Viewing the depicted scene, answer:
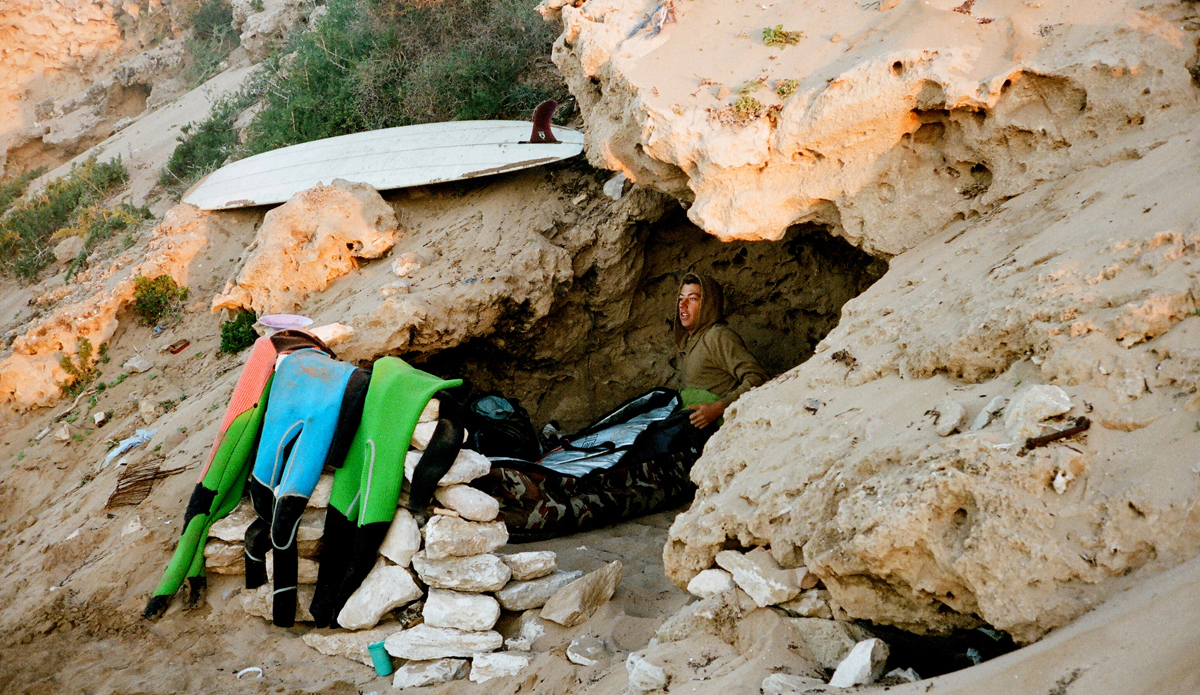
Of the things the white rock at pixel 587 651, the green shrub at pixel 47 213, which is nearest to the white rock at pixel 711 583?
the white rock at pixel 587 651

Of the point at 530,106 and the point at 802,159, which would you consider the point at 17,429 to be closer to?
the point at 530,106

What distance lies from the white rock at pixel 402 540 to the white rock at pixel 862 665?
7.24ft

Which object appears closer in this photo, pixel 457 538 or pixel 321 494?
pixel 457 538

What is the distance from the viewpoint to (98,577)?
4109 millimetres

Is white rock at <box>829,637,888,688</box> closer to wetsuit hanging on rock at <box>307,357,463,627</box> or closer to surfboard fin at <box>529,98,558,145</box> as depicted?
wetsuit hanging on rock at <box>307,357,463,627</box>

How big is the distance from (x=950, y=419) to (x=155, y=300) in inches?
259

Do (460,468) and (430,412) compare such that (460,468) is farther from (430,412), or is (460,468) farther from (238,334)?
(238,334)

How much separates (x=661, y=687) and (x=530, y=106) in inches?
229

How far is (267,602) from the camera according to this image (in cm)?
397

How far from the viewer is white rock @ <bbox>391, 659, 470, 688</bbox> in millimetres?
3438

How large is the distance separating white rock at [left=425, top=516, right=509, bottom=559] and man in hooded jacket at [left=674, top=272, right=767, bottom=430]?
1779 millimetres

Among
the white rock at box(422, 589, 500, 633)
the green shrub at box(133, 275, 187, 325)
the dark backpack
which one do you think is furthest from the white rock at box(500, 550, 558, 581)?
the green shrub at box(133, 275, 187, 325)

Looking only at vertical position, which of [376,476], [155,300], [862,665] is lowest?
[376,476]

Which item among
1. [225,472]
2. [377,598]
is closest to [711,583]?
[377,598]
